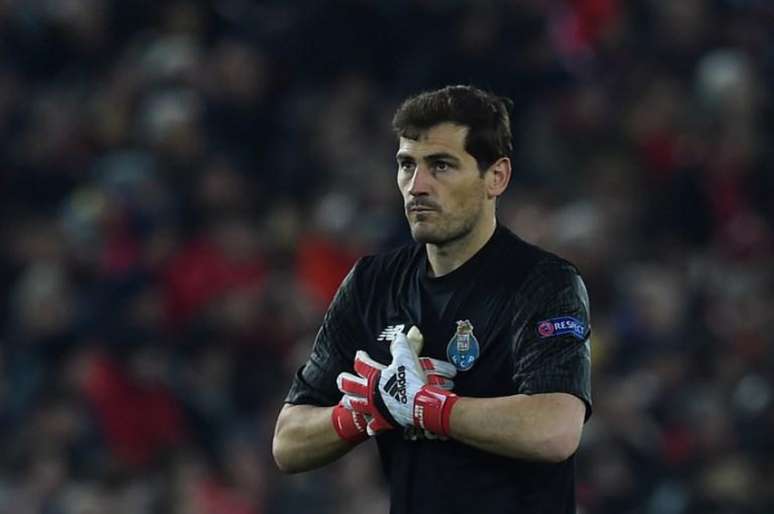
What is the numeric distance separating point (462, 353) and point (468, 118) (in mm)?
598

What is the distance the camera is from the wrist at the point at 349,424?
4441mm

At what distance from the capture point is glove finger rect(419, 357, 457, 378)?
4.37 meters

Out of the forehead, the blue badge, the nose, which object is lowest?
the blue badge

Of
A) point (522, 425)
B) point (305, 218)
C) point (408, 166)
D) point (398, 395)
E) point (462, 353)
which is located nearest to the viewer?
point (522, 425)

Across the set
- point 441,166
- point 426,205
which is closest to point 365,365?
point 426,205

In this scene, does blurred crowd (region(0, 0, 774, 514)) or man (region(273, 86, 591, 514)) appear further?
blurred crowd (region(0, 0, 774, 514))

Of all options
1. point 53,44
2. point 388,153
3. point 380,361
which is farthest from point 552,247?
point 380,361

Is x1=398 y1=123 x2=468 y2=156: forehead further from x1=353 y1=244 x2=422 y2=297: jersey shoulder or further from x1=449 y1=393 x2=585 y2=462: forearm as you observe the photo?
x1=449 y1=393 x2=585 y2=462: forearm

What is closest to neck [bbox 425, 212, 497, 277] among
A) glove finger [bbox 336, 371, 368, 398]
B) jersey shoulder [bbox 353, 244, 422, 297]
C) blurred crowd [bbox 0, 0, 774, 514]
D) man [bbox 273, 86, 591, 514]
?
man [bbox 273, 86, 591, 514]

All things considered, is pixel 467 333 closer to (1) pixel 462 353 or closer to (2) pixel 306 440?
(1) pixel 462 353

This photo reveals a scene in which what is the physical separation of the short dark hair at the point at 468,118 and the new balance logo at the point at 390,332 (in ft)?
1.49

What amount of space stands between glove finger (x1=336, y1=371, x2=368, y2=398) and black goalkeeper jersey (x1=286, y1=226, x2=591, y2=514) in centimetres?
11

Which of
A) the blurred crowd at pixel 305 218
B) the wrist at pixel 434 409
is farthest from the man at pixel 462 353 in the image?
the blurred crowd at pixel 305 218

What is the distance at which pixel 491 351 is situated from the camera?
437 cm
